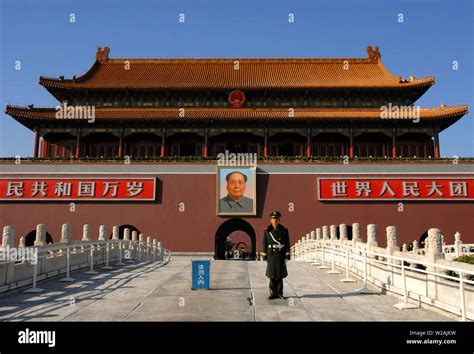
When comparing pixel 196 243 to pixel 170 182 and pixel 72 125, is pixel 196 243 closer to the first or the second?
pixel 170 182

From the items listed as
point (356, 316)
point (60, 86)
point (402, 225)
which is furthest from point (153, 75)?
point (356, 316)

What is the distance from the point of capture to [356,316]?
675cm

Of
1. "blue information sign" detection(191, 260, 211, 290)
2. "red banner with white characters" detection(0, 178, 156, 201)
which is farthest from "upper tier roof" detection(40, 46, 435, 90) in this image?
"blue information sign" detection(191, 260, 211, 290)

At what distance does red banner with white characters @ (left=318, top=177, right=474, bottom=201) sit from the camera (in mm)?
24859

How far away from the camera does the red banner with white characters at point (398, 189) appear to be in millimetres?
24859

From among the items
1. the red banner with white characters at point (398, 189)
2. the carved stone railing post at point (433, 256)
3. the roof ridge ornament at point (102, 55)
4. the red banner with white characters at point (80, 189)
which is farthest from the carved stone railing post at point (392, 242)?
the roof ridge ornament at point (102, 55)

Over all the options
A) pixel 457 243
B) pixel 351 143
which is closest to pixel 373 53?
pixel 351 143

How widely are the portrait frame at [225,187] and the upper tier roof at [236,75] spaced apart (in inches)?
281

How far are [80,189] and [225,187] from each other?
29.2ft

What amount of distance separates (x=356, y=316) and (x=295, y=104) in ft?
80.6

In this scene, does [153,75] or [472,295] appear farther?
[153,75]

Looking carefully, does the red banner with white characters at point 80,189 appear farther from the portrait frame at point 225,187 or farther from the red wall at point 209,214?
the portrait frame at point 225,187

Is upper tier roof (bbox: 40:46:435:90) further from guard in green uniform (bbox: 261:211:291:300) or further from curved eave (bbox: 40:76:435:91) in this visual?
guard in green uniform (bbox: 261:211:291:300)

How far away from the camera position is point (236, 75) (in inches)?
1276
